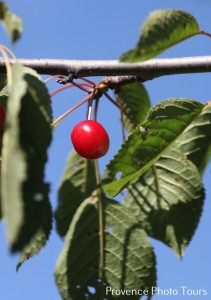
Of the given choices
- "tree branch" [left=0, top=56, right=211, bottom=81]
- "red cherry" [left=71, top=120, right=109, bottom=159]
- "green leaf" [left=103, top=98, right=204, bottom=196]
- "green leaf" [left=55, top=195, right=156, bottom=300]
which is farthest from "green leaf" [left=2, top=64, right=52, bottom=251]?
"green leaf" [left=55, top=195, right=156, bottom=300]

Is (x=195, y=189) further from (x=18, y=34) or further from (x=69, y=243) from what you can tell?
(x=18, y=34)

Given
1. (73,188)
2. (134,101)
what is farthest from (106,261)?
(134,101)

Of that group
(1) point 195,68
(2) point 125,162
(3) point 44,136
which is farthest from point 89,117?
(3) point 44,136

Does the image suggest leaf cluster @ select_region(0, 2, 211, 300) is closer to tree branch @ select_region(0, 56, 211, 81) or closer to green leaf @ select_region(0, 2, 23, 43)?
tree branch @ select_region(0, 56, 211, 81)

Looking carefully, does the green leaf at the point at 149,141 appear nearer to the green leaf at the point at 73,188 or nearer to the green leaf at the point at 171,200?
the green leaf at the point at 171,200

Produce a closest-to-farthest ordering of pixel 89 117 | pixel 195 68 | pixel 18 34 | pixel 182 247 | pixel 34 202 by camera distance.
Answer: pixel 34 202 < pixel 18 34 < pixel 195 68 < pixel 182 247 < pixel 89 117

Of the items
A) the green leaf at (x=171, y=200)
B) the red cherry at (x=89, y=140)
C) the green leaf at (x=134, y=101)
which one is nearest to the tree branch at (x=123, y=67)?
the red cherry at (x=89, y=140)
